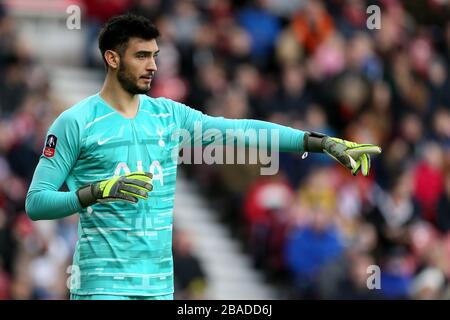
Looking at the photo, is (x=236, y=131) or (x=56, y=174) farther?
(x=236, y=131)

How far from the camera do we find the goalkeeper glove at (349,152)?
7453 millimetres

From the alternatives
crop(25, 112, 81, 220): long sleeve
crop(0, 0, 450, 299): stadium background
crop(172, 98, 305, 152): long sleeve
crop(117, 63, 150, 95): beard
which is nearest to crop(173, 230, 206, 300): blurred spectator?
crop(0, 0, 450, 299): stadium background

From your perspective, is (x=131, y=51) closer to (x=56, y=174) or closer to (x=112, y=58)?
(x=112, y=58)

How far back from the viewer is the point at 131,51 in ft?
24.9

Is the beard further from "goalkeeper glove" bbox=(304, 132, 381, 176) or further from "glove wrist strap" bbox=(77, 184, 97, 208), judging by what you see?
"goalkeeper glove" bbox=(304, 132, 381, 176)

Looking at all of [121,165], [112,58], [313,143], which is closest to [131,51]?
[112,58]

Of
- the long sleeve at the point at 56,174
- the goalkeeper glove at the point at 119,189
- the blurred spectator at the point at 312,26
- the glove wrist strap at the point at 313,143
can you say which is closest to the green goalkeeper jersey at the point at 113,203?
the long sleeve at the point at 56,174

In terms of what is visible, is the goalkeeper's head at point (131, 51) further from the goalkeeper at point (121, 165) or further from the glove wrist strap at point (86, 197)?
the glove wrist strap at point (86, 197)

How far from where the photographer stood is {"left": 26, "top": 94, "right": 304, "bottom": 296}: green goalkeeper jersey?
24.1ft

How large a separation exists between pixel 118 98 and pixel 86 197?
78 cm

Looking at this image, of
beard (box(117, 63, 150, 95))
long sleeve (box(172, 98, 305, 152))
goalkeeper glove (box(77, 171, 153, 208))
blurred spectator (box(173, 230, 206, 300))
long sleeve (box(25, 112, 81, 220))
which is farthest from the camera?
blurred spectator (box(173, 230, 206, 300))

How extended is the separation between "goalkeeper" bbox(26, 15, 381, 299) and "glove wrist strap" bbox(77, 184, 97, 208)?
0.08 m

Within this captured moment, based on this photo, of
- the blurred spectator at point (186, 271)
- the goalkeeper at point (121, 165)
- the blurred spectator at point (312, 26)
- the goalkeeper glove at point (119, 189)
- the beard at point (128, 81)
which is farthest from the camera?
the blurred spectator at point (312, 26)
